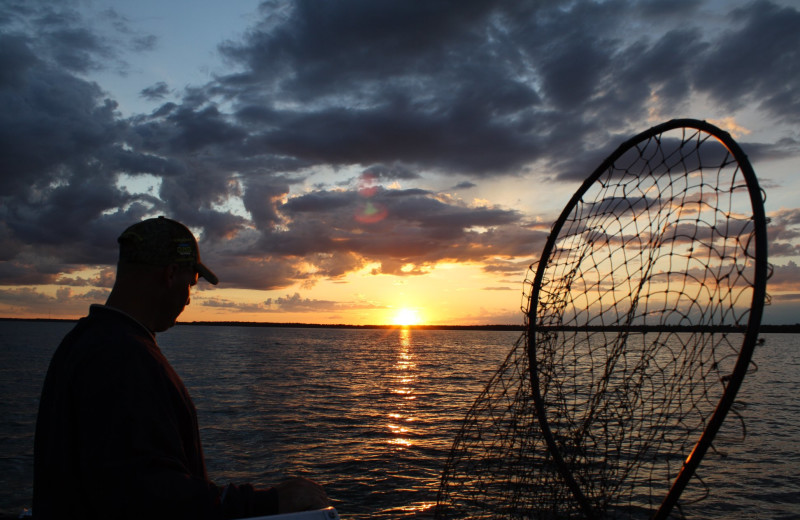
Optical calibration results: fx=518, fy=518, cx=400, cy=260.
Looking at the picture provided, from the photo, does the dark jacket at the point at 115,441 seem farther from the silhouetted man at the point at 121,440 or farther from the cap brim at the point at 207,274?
the cap brim at the point at 207,274

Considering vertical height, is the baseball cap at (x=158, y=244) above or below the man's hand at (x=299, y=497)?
above

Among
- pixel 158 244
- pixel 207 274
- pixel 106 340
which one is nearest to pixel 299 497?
pixel 106 340

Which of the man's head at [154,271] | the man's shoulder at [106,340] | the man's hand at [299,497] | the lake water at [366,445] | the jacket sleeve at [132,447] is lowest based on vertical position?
the lake water at [366,445]

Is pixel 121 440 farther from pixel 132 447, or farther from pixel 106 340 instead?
pixel 106 340

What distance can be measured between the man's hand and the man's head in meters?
0.96

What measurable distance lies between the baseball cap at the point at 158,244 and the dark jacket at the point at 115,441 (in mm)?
392

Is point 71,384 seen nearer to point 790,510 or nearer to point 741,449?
point 790,510

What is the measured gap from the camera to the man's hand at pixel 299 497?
228 centimetres

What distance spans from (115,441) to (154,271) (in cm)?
88

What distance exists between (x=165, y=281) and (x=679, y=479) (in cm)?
344

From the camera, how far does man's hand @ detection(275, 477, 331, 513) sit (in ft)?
7.47

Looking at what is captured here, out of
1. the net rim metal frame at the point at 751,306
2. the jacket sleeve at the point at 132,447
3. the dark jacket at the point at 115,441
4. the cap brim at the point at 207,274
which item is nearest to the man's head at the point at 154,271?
the cap brim at the point at 207,274

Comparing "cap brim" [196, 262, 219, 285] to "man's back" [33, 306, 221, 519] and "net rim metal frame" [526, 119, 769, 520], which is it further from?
"net rim metal frame" [526, 119, 769, 520]

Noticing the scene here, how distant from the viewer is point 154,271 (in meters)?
2.47
